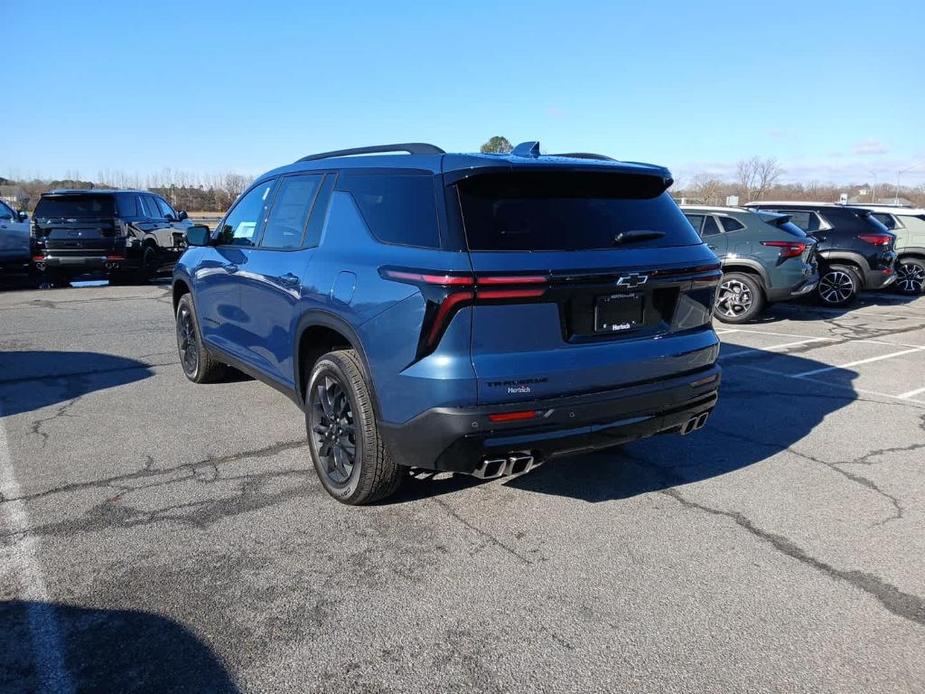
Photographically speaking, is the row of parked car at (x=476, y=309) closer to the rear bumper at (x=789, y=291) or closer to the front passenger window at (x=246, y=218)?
the front passenger window at (x=246, y=218)

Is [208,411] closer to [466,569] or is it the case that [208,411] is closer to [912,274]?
[466,569]

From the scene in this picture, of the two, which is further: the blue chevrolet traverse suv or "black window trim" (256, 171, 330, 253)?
"black window trim" (256, 171, 330, 253)

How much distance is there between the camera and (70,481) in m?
4.20

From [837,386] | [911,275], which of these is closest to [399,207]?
[837,386]

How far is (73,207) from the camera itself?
44.1 ft

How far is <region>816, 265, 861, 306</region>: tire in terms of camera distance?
12.5m

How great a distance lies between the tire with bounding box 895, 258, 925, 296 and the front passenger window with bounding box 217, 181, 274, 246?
14278 mm

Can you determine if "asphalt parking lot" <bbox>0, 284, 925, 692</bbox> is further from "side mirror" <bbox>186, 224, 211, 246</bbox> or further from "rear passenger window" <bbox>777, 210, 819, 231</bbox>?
"rear passenger window" <bbox>777, 210, 819, 231</bbox>

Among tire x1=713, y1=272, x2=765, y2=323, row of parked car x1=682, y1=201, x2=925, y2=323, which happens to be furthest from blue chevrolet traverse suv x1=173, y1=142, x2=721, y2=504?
tire x1=713, y1=272, x2=765, y2=323

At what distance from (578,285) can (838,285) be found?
11.3 metres

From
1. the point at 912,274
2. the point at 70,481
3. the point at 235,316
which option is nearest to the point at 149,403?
the point at 235,316

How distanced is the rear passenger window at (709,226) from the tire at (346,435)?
8.64 metres

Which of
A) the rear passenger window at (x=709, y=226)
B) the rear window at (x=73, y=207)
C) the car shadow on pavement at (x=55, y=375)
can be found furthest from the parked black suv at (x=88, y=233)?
the rear passenger window at (x=709, y=226)

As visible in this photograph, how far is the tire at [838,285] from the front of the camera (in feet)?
40.9
